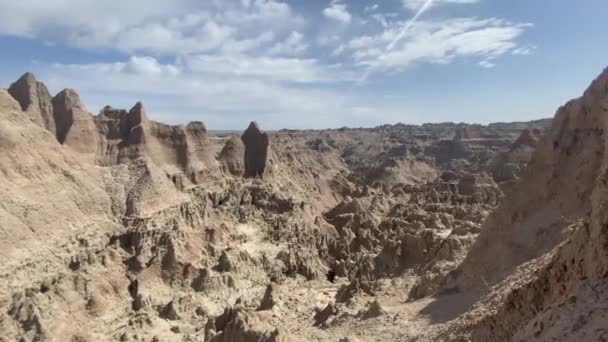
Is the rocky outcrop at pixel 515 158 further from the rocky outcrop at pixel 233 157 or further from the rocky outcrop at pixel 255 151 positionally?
the rocky outcrop at pixel 233 157

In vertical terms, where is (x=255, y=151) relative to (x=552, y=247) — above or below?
above

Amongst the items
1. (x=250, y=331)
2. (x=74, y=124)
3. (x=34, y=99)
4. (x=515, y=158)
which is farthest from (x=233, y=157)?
(x=515, y=158)

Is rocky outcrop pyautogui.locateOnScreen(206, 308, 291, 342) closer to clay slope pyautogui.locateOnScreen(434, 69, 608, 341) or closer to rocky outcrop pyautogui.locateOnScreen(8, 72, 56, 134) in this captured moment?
clay slope pyautogui.locateOnScreen(434, 69, 608, 341)

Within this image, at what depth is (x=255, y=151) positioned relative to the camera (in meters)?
54.0

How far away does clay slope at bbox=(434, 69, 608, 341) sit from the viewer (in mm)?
8273

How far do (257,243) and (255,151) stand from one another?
1605 centimetres

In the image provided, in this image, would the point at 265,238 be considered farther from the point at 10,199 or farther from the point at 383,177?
the point at 383,177

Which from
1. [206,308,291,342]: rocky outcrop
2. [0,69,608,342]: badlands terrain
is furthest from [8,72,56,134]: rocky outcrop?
[206,308,291,342]: rocky outcrop

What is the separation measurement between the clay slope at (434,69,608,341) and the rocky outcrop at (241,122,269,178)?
104 feet

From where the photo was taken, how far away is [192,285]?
3167 cm

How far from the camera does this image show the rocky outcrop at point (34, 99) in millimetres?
37031

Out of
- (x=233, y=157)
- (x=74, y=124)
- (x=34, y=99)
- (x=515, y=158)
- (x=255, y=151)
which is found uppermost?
(x=34, y=99)

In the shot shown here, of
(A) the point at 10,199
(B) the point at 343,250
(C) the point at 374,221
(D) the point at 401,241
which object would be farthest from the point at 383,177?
(A) the point at 10,199

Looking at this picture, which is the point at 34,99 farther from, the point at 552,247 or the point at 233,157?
the point at 552,247
